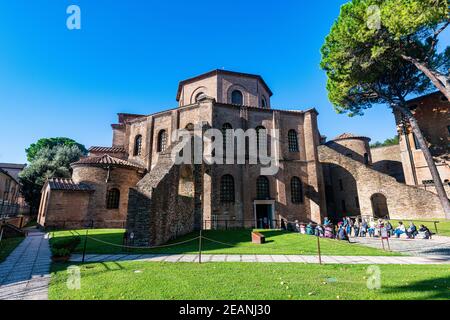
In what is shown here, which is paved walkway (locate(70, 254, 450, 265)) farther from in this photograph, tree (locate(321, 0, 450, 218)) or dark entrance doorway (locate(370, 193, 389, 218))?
dark entrance doorway (locate(370, 193, 389, 218))

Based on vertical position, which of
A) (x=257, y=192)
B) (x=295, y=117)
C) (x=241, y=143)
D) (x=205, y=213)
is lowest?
(x=205, y=213)

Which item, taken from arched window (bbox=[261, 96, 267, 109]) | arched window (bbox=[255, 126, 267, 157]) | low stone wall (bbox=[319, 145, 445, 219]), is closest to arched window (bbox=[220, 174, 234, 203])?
arched window (bbox=[255, 126, 267, 157])

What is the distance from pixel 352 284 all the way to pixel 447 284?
2.22 metres

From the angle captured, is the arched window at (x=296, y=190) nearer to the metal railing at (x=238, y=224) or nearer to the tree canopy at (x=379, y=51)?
the metal railing at (x=238, y=224)

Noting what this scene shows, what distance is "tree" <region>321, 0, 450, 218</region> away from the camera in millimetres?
16547

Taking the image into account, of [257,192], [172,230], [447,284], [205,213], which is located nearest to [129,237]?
[172,230]

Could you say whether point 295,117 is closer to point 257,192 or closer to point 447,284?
point 257,192

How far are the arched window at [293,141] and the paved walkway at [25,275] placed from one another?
2210 cm

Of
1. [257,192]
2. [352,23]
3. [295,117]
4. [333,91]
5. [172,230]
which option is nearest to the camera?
[172,230]

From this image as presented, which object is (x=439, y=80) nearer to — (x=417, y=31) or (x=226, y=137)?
(x=417, y=31)

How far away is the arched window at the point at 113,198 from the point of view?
2109 centimetres

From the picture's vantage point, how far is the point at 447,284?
17.4 ft

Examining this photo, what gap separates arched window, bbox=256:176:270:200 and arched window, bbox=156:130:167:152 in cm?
1111
